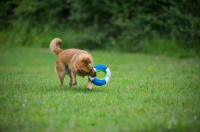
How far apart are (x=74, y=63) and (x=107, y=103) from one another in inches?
64.0

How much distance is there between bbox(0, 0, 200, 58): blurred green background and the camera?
58.9 ft

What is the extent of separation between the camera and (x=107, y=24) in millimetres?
20734

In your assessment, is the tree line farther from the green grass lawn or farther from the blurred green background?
the green grass lawn

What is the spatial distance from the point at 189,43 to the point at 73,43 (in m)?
6.55

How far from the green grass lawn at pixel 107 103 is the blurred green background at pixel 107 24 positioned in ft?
17.4

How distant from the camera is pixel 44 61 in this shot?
1659 cm

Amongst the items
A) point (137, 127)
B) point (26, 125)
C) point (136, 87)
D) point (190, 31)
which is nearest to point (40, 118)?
point (26, 125)

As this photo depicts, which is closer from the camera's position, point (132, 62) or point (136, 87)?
point (136, 87)

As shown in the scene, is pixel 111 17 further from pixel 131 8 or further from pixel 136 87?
pixel 136 87

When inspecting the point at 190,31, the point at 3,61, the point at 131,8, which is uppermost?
the point at 131,8

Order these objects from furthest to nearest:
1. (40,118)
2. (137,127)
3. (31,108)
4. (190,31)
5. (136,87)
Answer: (190,31), (136,87), (31,108), (40,118), (137,127)

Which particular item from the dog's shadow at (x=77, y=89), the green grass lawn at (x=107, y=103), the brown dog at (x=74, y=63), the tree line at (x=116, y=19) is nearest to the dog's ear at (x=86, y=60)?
the brown dog at (x=74, y=63)

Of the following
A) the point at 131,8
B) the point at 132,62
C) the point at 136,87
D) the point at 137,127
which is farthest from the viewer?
the point at 131,8

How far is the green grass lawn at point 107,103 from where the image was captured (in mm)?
5785
